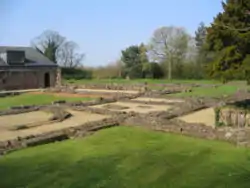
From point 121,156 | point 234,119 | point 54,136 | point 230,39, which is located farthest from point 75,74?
point 121,156

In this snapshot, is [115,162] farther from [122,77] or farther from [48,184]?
[122,77]

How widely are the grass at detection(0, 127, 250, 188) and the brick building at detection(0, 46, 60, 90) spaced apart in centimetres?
2834

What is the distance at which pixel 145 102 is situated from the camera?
2548cm

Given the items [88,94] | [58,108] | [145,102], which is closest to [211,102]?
[145,102]

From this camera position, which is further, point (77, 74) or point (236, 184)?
point (77, 74)

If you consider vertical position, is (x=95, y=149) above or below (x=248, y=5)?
below

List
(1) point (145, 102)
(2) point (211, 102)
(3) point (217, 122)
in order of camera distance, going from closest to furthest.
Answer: (3) point (217, 122)
(2) point (211, 102)
(1) point (145, 102)

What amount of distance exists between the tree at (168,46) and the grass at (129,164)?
42313 mm

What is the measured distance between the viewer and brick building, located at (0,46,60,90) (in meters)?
39.4

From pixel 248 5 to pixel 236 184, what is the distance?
1178cm

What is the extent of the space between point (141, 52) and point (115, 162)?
48094mm

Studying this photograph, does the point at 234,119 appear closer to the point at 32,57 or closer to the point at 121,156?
the point at 121,156

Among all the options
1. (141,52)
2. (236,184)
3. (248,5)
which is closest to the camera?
(236,184)

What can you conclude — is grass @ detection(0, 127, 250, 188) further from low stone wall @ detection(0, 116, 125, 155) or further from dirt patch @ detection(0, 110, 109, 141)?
dirt patch @ detection(0, 110, 109, 141)
